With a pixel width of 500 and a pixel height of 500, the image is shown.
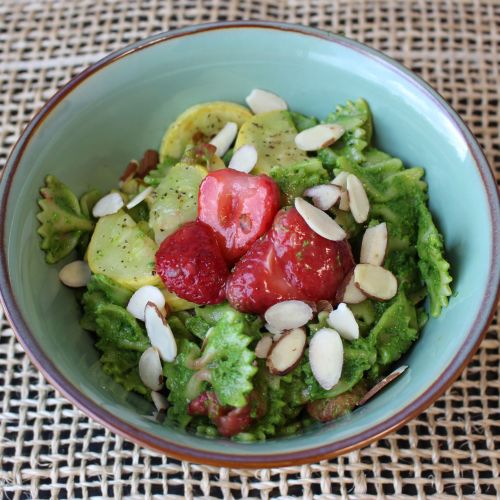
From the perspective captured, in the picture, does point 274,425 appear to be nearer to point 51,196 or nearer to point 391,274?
point 391,274

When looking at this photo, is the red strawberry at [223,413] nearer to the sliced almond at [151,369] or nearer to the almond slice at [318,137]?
the sliced almond at [151,369]

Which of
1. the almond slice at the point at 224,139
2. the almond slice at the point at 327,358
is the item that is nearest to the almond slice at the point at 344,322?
the almond slice at the point at 327,358

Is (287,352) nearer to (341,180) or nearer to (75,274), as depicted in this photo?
(341,180)

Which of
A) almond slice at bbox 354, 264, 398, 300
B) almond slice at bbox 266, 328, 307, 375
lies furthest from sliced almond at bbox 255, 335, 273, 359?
almond slice at bbox 354, 264, 398, 300

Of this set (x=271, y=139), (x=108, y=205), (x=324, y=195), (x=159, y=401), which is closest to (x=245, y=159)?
(x=271, y=139)

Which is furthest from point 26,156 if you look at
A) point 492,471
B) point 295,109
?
point 492,471
